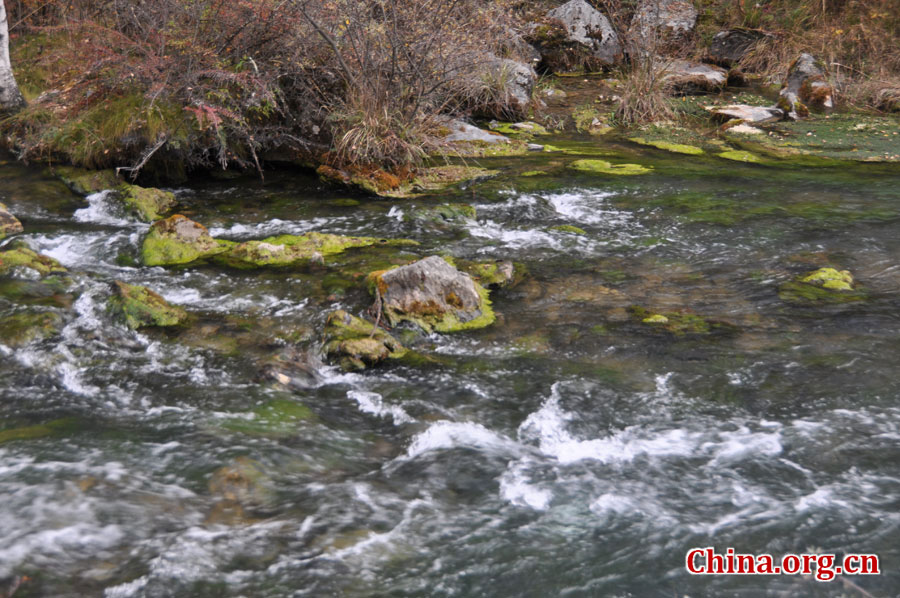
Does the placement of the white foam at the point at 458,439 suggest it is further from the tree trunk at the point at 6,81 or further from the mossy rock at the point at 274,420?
the tree trunk at the point at 6,81

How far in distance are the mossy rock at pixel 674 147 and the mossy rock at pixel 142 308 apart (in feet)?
27.2

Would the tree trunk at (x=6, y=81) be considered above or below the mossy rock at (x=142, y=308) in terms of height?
above

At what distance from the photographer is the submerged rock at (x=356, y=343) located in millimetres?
4949

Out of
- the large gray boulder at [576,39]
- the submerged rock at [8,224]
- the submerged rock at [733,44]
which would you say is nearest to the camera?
the submerged rock at [8,224]

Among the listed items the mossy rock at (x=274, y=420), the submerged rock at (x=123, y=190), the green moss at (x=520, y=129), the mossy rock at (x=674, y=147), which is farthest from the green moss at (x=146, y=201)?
the mossy rock at (x=674, y=147)

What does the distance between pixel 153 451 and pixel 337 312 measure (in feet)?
5.98

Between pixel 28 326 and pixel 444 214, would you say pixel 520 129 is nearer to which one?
pixel 444 214

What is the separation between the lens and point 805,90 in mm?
13906

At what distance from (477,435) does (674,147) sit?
8.52 m

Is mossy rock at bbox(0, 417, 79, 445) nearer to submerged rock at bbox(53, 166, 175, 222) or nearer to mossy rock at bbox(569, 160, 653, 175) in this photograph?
submerged rock at bbox(53, 166, 175, 222)

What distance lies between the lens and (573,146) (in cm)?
1143

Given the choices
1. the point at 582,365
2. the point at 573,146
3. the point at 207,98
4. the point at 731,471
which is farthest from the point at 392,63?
the point at 731,471

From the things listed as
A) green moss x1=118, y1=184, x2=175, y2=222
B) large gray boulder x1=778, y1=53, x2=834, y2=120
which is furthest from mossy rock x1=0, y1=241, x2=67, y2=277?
large gray boulder x1=778, y1=53, x2=834, y2=120

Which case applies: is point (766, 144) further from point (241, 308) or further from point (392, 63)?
point (241, 308)
